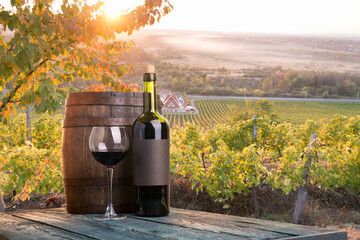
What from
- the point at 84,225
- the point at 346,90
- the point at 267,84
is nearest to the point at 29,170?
the point at 84,225

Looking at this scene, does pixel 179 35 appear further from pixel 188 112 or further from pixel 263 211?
pixel 263 211

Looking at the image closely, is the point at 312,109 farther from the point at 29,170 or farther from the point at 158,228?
the point at 158,228

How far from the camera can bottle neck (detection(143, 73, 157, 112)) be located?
1.38 m

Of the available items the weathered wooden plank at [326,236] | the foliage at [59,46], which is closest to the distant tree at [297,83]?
the foliage at [59,46]

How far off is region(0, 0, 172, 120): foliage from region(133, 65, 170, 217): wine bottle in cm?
161

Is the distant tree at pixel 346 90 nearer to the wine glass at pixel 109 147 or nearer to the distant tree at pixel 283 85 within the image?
the distant tree at pixel 283 85

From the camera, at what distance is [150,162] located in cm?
134

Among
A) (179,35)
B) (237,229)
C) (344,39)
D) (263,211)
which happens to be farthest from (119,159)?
(344,39)

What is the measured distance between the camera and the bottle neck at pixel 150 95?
1381 millimetres

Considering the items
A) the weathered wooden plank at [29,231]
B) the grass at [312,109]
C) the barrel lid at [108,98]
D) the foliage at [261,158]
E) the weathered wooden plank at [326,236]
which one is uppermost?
the barrel lid at [108,98]

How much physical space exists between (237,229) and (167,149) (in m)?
0.38

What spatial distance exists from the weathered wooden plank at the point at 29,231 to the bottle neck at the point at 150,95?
0.47 m

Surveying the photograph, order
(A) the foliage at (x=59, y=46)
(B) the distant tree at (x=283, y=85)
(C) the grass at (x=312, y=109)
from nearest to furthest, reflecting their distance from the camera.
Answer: (A) the foliage at (x=59, y=46) < (C) the grass at (x=312, y=109) < (B) the distant tree at (x=283, y=85)

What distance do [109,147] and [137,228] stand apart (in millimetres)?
302
